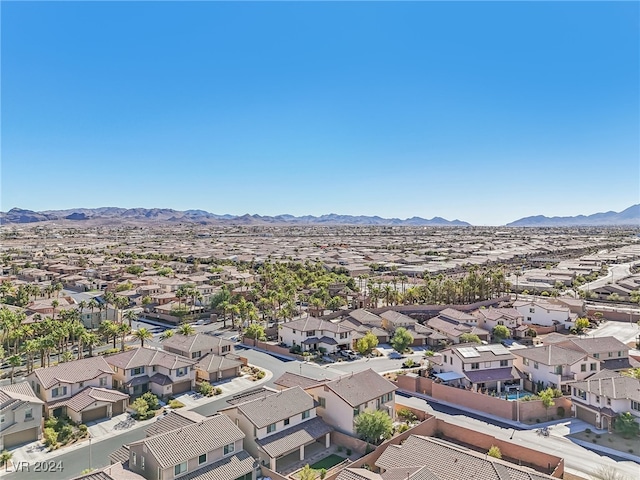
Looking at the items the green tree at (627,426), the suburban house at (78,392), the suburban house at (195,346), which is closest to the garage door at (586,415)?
the green tree at (627,426)

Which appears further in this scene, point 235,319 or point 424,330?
point 235,319

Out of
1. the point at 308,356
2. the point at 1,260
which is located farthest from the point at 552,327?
the point at 1,260

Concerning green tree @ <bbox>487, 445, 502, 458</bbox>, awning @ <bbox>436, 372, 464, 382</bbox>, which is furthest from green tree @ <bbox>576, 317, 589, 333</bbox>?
green tree @ <bbox>487, 445, 502, 458</bbox>

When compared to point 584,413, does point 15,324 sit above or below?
above

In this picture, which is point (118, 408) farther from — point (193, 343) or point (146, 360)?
point (193, 343)

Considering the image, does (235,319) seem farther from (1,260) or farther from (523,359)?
(1,260)

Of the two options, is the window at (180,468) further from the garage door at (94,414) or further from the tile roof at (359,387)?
the garage door at (94,414)

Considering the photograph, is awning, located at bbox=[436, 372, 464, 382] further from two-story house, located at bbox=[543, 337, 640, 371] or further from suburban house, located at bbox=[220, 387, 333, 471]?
suburban house, located at bbox=[220, 387, 333, 471]
